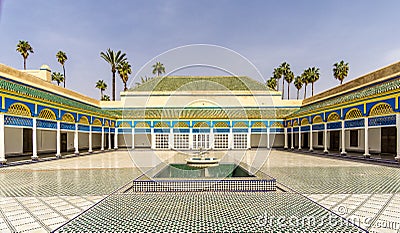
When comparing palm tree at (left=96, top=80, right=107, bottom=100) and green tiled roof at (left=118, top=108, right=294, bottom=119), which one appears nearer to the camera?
green tiled roof at (left=118, top=108, right=294, bottom=119)

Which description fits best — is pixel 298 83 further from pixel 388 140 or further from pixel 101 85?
pixel 101 85

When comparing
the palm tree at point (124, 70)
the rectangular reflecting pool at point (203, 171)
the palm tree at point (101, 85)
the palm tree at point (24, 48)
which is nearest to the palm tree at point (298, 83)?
the palm tree at point (124, 70)

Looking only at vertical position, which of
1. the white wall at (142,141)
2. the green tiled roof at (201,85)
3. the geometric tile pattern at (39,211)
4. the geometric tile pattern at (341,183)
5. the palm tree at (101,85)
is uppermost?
the palm tree at (101,85)

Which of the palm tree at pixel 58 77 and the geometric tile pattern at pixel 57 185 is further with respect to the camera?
the palm tree at pixel 58 77

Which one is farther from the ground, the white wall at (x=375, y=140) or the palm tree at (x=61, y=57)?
the palm tree at (x=61, y=57)

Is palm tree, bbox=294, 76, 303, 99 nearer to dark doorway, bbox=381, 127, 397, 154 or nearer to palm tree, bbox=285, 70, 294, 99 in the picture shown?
palm tree, bbox=285, 70, 294, 99

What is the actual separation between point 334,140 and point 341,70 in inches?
636

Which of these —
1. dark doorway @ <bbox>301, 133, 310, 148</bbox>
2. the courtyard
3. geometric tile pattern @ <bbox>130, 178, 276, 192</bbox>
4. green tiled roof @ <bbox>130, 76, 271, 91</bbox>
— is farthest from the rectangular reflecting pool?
green tiled roof @ <bbox>130, 76, 271, 91</bbox>

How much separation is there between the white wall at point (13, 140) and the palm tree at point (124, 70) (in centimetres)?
2066

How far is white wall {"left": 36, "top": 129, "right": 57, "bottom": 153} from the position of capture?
68.8 ft

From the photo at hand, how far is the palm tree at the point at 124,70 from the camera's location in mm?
38250

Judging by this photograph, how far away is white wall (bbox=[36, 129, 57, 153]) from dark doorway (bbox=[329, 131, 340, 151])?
26.3 meters

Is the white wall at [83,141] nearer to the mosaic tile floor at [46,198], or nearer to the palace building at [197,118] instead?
the palace building at [197,118]

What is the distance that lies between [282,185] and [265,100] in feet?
101
